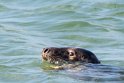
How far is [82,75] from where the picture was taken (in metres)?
8.12

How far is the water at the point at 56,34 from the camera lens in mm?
8380

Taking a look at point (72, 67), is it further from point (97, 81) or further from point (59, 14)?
point (59, 14)

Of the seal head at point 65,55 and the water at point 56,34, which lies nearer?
the water at point 56,34

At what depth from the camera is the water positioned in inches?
330

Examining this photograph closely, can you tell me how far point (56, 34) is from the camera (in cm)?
1245

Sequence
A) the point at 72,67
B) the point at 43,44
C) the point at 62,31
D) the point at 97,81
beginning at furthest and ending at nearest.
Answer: the point at 62,31, the point at 43,44, the point at 72,67, the point at 97,81

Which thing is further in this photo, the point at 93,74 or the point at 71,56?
the point at 71,56

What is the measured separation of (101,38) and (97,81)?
13.6 feet

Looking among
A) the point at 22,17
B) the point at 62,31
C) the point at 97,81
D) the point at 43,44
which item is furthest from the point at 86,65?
the point at 22,17

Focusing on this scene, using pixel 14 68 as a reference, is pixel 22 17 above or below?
above

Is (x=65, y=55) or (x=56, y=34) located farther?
(x=56, y=34)

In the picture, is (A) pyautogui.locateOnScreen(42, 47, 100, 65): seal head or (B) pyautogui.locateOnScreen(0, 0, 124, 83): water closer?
(B) pyautogui.locateOnScreen(0, 0, 124, 83): water

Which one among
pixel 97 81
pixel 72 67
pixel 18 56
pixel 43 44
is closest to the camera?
pixel 97 81

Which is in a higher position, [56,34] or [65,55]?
[56,34]
